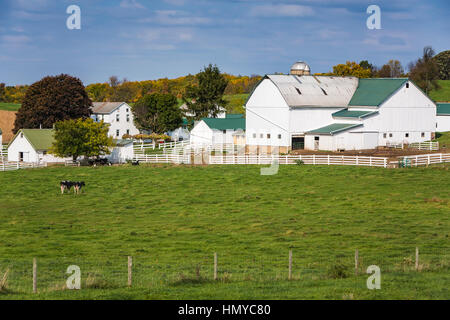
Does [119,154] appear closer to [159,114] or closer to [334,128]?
[334,128]

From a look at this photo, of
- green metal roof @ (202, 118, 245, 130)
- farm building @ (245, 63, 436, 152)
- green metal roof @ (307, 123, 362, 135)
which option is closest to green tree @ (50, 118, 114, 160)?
farm building @ (245, 63, 436, 152)

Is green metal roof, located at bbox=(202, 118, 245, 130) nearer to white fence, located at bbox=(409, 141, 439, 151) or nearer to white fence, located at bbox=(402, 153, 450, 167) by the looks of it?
white fence, located at bbox=(409, 141, 439, 151)

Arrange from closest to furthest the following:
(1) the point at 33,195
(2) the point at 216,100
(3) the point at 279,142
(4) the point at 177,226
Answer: (4) the point at 177,226
(1) the point at 33,195
(3) the point at 279,142
(2) the point at 216,100

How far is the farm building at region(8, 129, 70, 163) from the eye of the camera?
6544 cm

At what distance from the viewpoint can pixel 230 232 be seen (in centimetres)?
3141

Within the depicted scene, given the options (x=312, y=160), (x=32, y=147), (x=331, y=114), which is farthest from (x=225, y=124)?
(x=312, y=160)

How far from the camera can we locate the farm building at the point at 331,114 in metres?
68.9

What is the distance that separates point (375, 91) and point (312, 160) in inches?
806

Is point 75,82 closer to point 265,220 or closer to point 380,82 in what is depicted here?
point 380,82

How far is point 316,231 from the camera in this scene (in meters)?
30.9

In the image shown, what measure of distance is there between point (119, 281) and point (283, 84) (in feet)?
176

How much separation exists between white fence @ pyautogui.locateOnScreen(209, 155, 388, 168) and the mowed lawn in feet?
8.05

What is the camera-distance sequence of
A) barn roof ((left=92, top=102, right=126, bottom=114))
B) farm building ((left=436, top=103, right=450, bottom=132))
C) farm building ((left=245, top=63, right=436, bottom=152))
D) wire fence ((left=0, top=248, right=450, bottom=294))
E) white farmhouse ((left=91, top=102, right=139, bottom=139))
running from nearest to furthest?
wire fence ((left=0, top=248, right=450, bottom=294)), farm building ((left=245, top=63, right=436, bottom=152)), farm building ((left=436, top=103, right=450, bottom=132)), white farmhouse ((left=91, top=102, right=139, bottom=139)), barn roof ((left=92, top=102, right=126, bottom=114))
